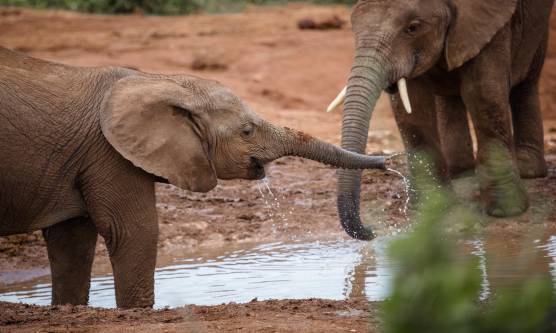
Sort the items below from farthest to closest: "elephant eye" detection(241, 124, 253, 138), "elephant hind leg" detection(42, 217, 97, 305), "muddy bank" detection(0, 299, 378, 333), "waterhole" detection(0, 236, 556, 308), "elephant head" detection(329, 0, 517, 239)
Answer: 1. "elephant head" detection(329, 0, 517, 239)
2. "waterhole" detection(0, 236, 556, 308)
3. "elephant hind leg" detection(42, 217, 97, 305)
4. "elephant eye" detection(241, 124, 253, 138)
5. "muddy bank" detection(0, 299, 378, 333)

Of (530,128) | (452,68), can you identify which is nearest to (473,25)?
(452,68)

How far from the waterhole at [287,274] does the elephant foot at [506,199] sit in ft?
1.62

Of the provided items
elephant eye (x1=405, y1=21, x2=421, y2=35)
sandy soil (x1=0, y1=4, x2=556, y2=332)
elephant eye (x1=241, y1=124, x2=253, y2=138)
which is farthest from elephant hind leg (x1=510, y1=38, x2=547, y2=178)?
elephant eye (x1=241, y1=124, x2=253, y2=138)

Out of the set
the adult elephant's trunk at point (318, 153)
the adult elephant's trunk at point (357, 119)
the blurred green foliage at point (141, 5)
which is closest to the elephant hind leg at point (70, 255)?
the adult elephant's trunk at point (318, 153)

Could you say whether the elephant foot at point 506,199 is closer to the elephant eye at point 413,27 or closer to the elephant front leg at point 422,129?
the elephant front leg at point 422,129

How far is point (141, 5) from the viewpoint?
1883cm

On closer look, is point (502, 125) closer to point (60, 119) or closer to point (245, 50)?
point (60, 119)

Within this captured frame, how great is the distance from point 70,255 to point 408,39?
3.02 metres

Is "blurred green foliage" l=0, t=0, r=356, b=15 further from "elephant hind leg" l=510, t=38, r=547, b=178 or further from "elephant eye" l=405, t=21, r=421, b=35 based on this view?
"elephant eye" l=405, t=21, r=421, b=35

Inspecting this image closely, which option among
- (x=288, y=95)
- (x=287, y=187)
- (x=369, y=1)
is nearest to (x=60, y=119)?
(x=369, y=1)

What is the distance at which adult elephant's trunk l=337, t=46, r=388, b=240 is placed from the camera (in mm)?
6078

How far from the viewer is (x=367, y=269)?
657 cm

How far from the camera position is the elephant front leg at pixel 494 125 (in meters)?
7.46

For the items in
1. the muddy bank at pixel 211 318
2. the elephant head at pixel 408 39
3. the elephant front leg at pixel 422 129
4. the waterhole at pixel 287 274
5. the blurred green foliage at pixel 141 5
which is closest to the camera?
the muddy bank at pixel 211 318
